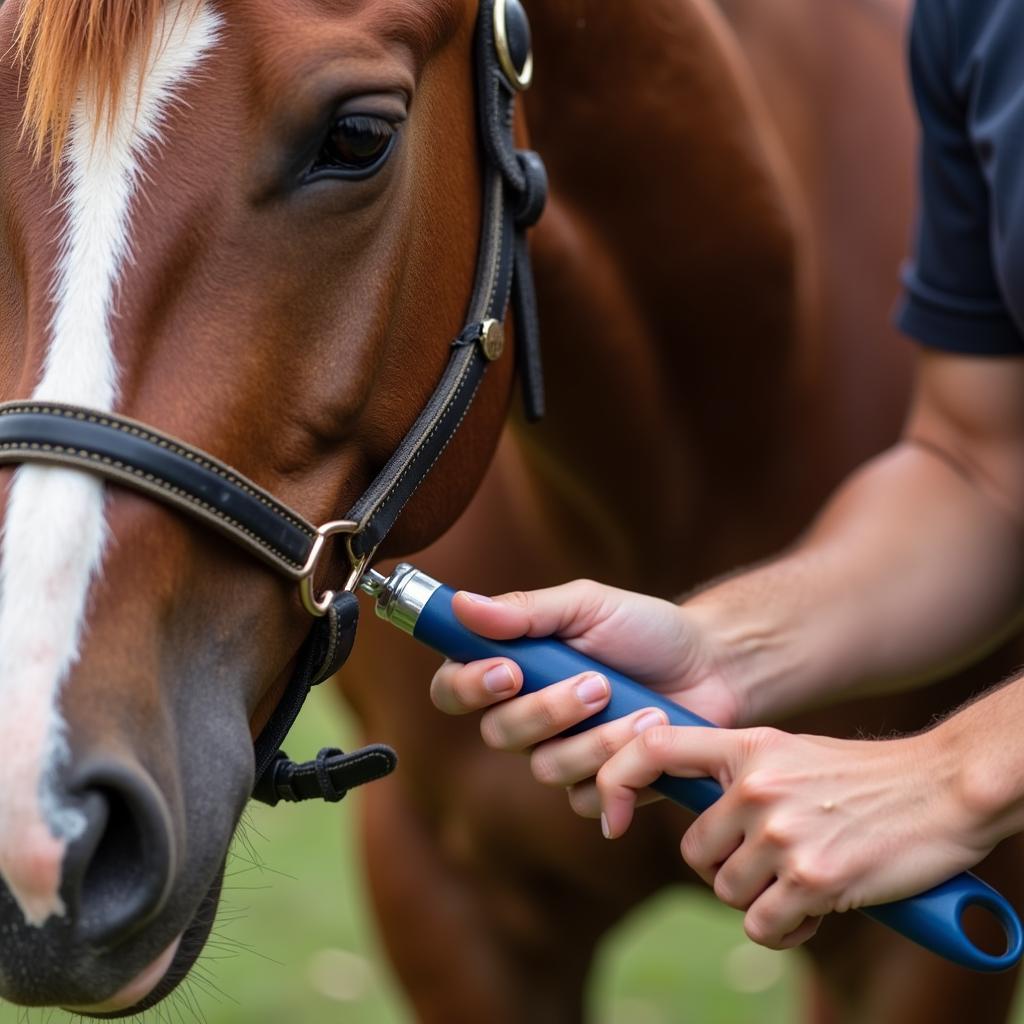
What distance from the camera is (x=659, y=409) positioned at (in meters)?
1.92

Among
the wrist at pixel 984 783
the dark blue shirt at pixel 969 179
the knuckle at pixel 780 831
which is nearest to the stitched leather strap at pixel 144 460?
the knuckle at pixel 780 831

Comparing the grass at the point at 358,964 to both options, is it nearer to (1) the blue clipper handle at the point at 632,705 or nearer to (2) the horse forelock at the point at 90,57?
(1) the blue clipper handle at the point at 632,705

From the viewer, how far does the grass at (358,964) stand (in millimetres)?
3609

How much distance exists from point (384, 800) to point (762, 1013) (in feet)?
5.46

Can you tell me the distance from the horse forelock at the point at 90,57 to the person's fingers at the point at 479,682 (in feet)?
1.80

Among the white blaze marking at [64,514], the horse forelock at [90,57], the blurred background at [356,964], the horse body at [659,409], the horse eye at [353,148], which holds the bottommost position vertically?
the blurred background at [356,964]

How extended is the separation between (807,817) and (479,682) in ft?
1.01

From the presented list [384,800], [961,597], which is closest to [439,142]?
[961,597]

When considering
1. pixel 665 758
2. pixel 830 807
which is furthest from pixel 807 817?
pixel 665 758

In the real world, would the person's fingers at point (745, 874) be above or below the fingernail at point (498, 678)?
below

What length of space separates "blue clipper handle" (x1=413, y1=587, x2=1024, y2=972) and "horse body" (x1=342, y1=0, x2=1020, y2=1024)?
0.55 metres

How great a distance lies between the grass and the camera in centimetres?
361

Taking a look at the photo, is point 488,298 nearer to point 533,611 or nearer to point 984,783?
point 533,611

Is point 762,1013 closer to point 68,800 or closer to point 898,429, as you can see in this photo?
point 898,429
